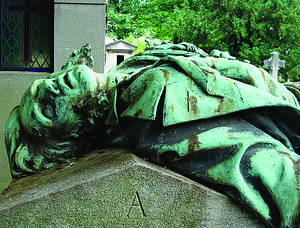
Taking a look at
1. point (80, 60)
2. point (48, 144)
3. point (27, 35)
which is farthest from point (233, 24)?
point (48, 144)

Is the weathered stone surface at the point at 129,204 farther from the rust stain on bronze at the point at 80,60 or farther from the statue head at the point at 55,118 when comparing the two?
the rust stain on bronze at the point at 80,60

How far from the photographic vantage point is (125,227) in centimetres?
229

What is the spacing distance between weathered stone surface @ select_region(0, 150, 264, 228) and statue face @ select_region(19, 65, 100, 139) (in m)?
0.46

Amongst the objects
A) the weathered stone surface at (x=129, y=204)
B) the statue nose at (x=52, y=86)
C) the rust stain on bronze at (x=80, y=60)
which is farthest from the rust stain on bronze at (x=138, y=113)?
the rust stain on bronze at (x=80, y=60)

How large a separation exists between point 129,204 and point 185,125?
0.48 metres

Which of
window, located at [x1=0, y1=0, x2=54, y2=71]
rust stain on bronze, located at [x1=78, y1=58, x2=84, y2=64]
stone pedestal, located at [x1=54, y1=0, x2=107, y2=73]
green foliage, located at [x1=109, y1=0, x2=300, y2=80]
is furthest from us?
green foliage, located at [x1=109, y1=0, x2=300, y2=80]

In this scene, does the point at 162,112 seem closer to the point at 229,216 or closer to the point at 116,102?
the point at 116,102

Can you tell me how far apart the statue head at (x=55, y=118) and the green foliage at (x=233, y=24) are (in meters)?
17.8

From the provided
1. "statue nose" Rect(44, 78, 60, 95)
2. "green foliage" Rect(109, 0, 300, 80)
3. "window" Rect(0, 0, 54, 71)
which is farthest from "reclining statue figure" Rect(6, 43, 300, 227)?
"green foliage" Rect(109, 0, 300, 80)

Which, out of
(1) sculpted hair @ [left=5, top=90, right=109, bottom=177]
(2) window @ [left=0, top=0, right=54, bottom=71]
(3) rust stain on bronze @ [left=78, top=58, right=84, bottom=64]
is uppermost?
(2) window @ [left=0, top=0, right=54, bottom=71]

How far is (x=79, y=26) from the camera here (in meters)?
4.84

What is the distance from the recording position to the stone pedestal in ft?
15.8

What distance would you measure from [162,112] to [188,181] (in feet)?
1.20

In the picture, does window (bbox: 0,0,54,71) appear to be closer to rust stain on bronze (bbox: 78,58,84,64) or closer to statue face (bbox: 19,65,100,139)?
rust stain on bronze (bbox: 78,58,84,64)
